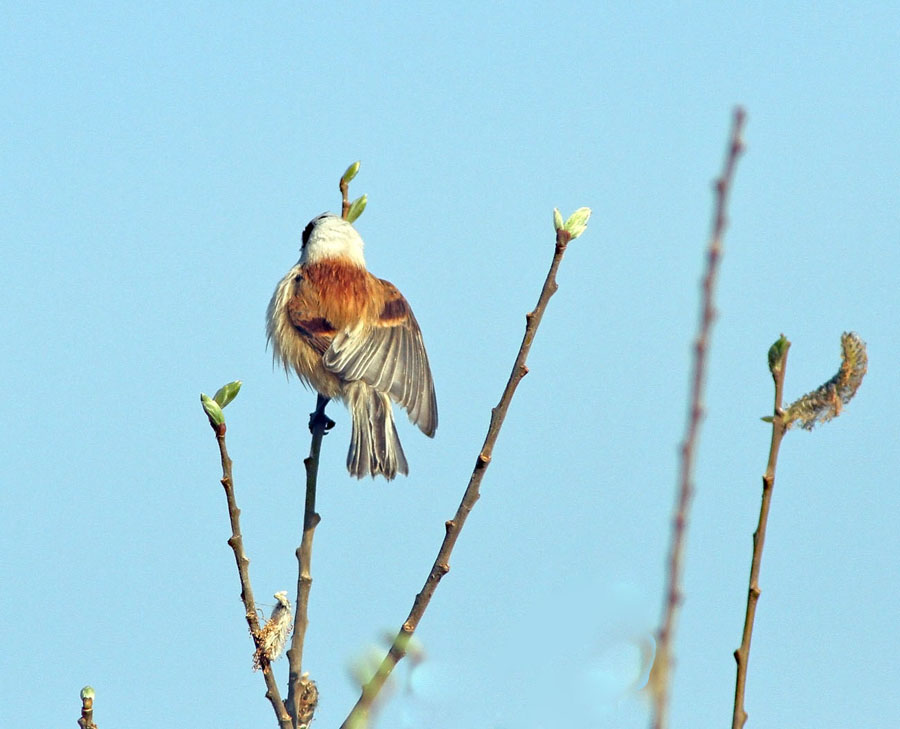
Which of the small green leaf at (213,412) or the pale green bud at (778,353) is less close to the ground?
the small green leaf at (213,412)

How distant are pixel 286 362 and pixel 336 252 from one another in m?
0.84

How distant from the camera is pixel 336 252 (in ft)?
22.9

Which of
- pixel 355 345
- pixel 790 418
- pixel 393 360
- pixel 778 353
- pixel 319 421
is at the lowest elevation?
pixel 790 418

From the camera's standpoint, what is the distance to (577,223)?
11.5 ft

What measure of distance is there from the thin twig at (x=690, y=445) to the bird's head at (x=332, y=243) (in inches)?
221

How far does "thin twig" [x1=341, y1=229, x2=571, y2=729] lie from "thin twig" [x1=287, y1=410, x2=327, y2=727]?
1.08 feet

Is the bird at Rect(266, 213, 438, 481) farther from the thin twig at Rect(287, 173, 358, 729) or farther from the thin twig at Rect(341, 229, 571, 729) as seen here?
the thin twig at Rect(341, 229, 571, 729)

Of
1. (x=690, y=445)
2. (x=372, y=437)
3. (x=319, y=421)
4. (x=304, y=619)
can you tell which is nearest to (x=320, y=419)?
(x=319, y=421)

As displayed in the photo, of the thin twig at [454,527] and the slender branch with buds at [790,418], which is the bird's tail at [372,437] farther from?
the slender branch with buds at [790,418]

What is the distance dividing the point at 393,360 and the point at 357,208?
6.64ft

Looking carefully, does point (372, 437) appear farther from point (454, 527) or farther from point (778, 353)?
point (778, 353)

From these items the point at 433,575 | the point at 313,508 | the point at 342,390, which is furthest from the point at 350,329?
the point at 433,575

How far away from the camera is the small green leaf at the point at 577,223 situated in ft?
11.5

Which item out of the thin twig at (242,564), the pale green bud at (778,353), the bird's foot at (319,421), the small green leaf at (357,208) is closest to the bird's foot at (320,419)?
the bird's foot at (319,421)
